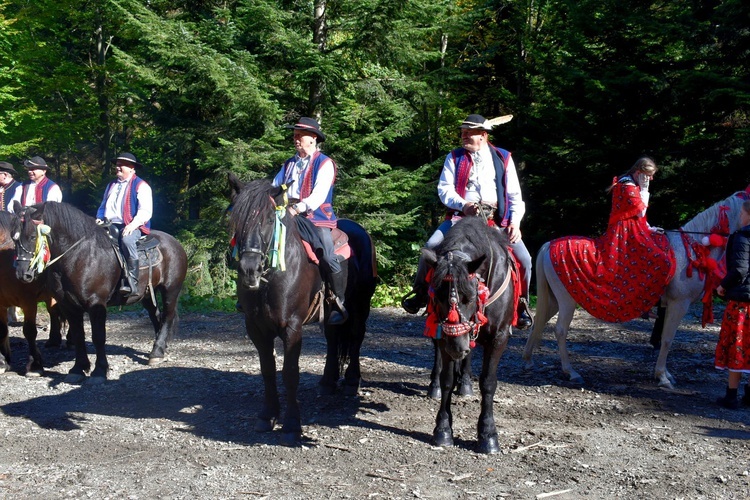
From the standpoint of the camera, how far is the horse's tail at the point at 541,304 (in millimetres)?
8188

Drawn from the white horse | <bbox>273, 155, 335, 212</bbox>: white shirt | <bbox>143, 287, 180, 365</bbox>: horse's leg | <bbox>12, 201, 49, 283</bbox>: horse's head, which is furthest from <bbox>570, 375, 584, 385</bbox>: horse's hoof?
<bbox>12, 201, 49, 283</bbox>: horse's head

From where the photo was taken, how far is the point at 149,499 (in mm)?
4641

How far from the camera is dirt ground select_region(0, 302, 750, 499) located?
4.89m

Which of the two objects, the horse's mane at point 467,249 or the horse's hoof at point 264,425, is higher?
the horse's mane at point 467,249

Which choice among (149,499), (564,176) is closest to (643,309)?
(149,499)

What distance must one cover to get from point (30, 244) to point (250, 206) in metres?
3.46

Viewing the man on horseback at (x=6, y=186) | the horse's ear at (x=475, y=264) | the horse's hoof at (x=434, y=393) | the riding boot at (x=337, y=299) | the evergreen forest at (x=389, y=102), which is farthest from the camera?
the evergreen forest at (x=389, y=102)

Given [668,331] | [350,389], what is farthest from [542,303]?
[350,389]

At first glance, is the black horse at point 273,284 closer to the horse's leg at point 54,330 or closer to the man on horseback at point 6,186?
the horse's leg at point 54,330

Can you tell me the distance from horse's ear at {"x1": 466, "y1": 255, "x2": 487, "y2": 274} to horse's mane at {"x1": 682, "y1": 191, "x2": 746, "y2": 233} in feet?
12.7

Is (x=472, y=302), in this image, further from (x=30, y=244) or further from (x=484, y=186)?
(x=30, y=244)

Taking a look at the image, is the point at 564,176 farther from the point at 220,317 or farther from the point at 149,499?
the point at 149,499

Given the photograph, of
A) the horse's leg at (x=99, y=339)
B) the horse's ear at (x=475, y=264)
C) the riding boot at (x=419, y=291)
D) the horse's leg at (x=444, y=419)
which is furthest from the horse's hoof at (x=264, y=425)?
the horse's leg at (x=99, y=339)

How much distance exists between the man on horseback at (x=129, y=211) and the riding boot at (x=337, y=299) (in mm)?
3030
